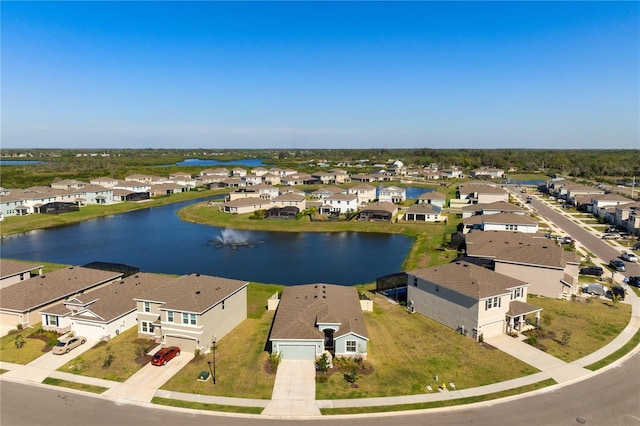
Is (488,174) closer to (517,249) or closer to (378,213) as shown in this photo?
(378,213)

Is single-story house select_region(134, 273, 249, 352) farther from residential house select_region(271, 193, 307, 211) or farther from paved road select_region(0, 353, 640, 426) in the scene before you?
residential house select_region(271, 193, 307, 211)

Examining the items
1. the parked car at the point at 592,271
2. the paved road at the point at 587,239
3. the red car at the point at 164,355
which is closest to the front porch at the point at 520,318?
the parked car at the point at 592,271

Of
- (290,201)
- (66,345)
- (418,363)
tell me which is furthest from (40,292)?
(290,201)

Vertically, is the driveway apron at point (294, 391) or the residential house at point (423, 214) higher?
the residential house at point (423, 214)

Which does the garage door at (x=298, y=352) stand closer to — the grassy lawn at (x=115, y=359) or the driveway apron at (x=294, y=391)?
the driveway apron at (x=294, y=391)

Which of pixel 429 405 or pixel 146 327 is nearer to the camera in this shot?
pixel 429 405
